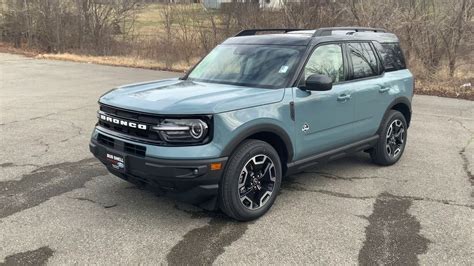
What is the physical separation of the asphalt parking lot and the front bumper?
0.34m

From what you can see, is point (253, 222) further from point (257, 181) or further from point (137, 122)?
point (137, 122)

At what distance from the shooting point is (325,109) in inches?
197

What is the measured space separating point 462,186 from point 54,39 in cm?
2492

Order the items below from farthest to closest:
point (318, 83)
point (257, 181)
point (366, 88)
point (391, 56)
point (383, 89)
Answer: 1. point (391, 56)
2. point (383, 89)
3. point (366, 88)
4. point (318, 83)
5. point (257, 181)

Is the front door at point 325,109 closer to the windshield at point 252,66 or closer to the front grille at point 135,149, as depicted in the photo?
the windshield at point 252,66

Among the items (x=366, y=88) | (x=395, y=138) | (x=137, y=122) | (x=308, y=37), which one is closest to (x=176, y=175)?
(x=137, y=122)

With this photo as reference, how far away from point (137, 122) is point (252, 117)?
103cm

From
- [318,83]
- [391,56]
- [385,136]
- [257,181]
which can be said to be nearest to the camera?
[257,181]

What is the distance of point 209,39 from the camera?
19.8 m

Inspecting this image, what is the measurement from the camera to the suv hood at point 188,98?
402 cm

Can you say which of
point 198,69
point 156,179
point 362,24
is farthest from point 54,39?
point 156,179

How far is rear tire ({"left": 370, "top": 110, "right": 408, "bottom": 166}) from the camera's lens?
6.03 meters

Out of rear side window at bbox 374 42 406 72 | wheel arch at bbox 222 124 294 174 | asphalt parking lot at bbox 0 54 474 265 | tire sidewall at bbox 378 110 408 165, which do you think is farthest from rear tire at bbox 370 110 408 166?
wheel arch at bbox 222 124 294 174

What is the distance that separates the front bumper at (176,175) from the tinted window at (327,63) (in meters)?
1.60
